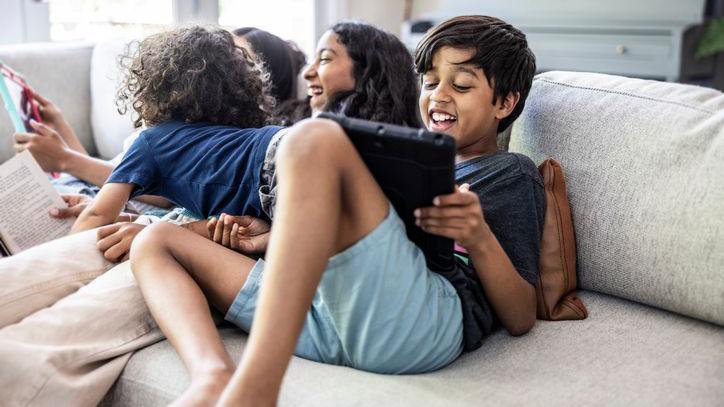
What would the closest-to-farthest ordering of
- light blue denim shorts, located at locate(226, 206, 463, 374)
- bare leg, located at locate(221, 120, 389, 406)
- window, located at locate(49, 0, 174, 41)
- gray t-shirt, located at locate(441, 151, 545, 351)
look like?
1. bare leg, located at locate(221, 120, 389, 406)
2. light blue denim shorts, located at locate(226, 206, 463, 374)
3. gray t-shirt, located at locate(441, 151, 545, 351)
4. window, located at locate(49, 0, 174, 41)

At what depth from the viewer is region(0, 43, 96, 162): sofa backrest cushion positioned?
2469mm

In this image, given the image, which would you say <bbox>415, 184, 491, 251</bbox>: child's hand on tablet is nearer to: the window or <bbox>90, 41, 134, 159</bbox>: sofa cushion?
<bbox>90, 41, 134, 159</bbox>: sofa cushion

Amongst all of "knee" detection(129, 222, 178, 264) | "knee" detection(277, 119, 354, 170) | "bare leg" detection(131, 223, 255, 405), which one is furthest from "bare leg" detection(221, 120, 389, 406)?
"knee" detection(129, 222, 178, 264)

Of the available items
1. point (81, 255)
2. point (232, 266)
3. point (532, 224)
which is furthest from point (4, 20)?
point (532, 224)

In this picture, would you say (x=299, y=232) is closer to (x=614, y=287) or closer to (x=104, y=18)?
(x=614, y=287)

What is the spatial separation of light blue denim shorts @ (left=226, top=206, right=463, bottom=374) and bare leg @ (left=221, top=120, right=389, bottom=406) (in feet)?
0.13

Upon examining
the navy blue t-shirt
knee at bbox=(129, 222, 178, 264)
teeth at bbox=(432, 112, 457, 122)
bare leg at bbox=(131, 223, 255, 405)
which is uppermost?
teeth at bbox=(432, 112, 457, 122)

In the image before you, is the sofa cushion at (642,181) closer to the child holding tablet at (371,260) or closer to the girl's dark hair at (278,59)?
the child holding tablet at (371,260)

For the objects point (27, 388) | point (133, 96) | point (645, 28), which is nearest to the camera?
point (27, 388)

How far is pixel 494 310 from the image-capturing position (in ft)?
4.30

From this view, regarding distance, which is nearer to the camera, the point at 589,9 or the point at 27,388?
the point at 27,388

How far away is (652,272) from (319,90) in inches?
39.2

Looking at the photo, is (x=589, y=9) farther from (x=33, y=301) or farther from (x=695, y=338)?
(x=33, y=301)

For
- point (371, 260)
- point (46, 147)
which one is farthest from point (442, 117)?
point (46, 147)
